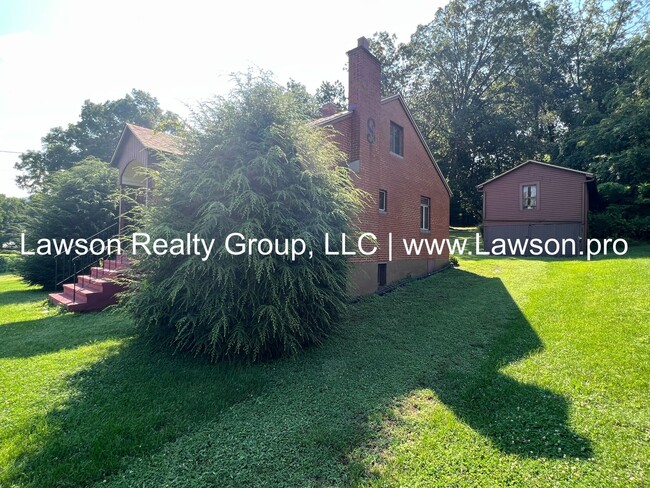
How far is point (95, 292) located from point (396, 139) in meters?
9.58

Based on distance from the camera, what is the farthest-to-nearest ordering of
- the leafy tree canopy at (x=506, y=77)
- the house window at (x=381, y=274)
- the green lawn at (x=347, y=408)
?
the leafy tree canopy at (x=506, y=77), the house window at (x=381, y=274), the green lawn at (x=347, y=408)

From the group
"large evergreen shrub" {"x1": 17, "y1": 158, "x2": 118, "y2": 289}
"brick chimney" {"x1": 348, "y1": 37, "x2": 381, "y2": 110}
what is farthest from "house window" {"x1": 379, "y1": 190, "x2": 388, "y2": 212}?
"large evergreen shrub" {"x1": 17, "y1": 158, "x2": 118, "y2": 289}

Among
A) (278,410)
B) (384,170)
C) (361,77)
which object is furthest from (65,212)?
(278,410)

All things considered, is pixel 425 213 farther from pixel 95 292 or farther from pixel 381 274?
pixel 95 292

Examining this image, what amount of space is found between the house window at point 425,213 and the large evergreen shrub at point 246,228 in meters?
8.01

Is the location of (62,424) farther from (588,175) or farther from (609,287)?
(588,175)

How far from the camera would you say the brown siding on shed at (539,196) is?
61.1 ft

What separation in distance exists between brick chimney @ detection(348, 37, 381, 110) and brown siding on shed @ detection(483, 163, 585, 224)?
599 inches

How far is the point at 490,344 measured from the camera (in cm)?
564

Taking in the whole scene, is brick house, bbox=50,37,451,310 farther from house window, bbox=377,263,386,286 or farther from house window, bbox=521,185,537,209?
house window, bbox=521,185,537,209

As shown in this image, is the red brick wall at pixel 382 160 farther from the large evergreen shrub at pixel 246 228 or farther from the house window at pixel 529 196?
the house window at pixel 529 196

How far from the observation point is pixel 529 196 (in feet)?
66.4

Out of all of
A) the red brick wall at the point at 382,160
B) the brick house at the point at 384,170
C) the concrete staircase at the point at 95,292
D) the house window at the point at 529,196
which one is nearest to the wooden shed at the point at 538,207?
the house window at the point at 529,196

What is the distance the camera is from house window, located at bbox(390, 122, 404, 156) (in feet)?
36.3
